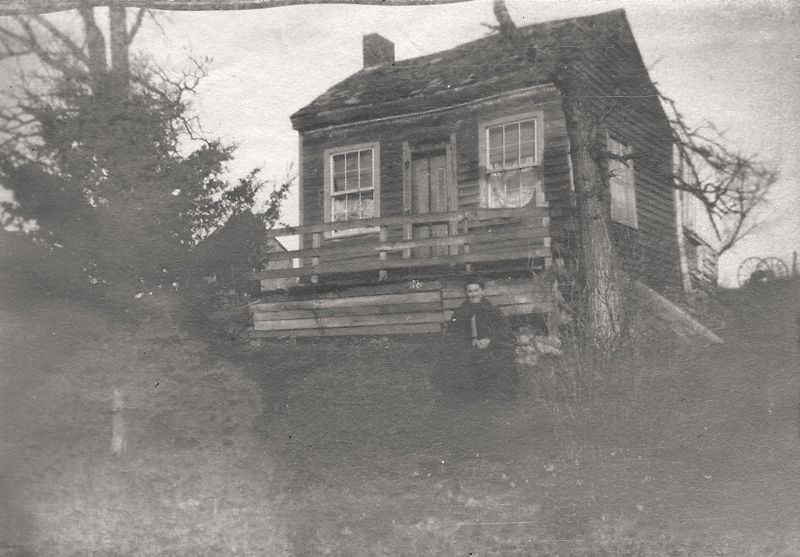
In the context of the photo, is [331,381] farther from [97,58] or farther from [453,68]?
[97,58]

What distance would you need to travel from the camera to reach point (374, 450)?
479cm

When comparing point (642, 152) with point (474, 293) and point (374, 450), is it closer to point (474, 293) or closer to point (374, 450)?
point (474, 293)

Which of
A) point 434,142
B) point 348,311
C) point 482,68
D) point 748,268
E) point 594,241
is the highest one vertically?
point 482,68

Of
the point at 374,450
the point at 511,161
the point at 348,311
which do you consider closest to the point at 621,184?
the point at 511,161

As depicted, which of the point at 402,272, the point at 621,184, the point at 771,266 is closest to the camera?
the point at 771,266

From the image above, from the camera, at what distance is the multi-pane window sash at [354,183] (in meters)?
5.11

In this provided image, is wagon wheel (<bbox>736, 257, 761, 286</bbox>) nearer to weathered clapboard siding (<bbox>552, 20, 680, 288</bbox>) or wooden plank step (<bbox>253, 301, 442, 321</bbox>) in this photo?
weathered clapboard siding (<bbox>552, 20, 680, 288</bbox>)

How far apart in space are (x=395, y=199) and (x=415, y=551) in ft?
7.92

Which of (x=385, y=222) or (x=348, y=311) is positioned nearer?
(x=348, y=311)

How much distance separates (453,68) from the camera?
4875 millimetres

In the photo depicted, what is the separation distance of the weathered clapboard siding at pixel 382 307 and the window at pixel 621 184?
0.69 m

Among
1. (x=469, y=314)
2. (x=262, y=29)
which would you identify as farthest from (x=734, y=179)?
(x=262, y=29)

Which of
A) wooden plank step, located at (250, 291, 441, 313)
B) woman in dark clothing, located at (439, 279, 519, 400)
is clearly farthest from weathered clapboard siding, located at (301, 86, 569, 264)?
woman in dark clothing, located at (439, 279, 519, 400)

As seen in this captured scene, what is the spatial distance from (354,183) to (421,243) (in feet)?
2.73
